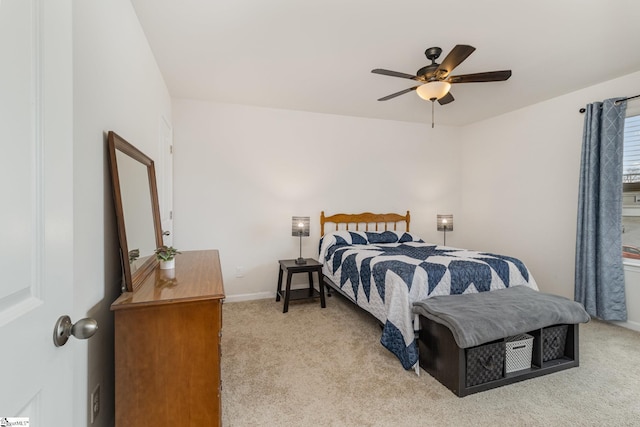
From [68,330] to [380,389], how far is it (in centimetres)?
187

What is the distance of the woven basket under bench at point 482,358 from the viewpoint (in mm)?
1932

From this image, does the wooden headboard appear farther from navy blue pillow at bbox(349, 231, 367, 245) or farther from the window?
the window

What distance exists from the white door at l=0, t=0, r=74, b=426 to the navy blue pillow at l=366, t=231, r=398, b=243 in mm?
3499

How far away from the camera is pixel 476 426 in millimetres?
1661

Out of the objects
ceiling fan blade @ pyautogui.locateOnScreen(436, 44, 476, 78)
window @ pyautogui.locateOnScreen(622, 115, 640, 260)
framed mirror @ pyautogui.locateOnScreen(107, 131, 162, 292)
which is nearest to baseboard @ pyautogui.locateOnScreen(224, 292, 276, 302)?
framed mirror @ pyautogui.locateOnScreen(107, 131, 162, 292)

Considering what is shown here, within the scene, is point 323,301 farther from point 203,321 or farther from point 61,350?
point 61,350

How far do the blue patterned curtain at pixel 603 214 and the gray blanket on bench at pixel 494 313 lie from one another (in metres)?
1.16

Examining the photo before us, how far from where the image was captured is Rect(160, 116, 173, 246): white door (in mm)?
2902

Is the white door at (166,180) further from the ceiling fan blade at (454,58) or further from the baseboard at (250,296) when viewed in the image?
the ceiling fan blade at (454,58)

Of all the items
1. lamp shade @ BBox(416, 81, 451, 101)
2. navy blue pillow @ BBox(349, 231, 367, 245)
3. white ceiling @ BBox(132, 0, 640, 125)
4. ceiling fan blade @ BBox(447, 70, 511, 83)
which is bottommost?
navy blue pillow @ BBox(349, 231, 367, 245)

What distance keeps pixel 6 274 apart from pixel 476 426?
2114mm

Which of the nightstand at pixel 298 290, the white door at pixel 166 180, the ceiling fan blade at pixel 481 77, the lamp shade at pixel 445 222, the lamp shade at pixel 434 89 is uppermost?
the ceiling fan blade at pixel 481 77

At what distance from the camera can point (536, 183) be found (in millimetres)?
3785

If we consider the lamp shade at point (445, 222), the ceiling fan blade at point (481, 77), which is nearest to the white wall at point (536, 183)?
the lamp shade at point (445, 222)
